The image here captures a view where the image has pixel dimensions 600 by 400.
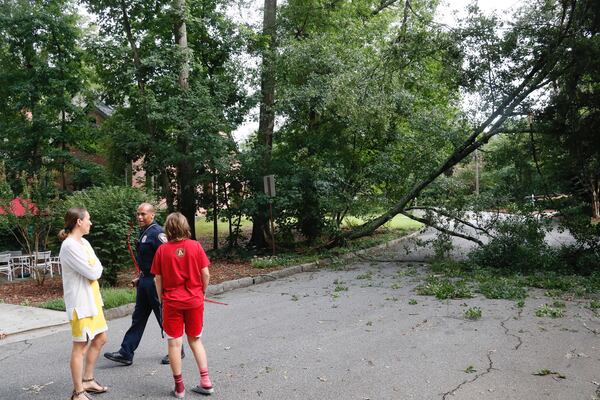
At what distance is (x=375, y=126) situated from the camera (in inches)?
650

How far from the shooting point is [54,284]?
11.6m

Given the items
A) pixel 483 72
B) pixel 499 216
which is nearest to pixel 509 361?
pixel 499 216

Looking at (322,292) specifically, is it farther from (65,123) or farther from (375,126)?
(65,123)

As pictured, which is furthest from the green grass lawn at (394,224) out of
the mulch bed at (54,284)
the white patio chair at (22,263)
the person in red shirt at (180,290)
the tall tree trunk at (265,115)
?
the person in red shirt at (180,290)

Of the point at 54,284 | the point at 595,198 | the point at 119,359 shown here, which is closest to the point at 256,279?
the point at 54,284

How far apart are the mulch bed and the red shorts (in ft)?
20.0

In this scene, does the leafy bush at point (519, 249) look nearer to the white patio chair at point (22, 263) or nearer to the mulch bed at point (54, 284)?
the mulch bed at point (54, 284)

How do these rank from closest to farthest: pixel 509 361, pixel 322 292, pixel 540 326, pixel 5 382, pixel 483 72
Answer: pixel 5 382 < pixel 509 361 < pixel 540 326 < pixel 322 292 < pixel 483 72

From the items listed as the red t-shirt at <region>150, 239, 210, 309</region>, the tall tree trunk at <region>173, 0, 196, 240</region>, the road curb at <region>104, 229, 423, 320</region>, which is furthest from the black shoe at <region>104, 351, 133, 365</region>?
the tall tree trunk at <region>173, 0, 196, 240</region>

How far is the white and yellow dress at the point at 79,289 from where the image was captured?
14.0ft

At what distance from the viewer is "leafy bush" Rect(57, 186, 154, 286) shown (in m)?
10.2

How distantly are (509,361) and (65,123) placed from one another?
19160 millimetres

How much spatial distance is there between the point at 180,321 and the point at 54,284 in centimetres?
863

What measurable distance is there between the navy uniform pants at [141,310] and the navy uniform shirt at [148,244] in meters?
0.14
